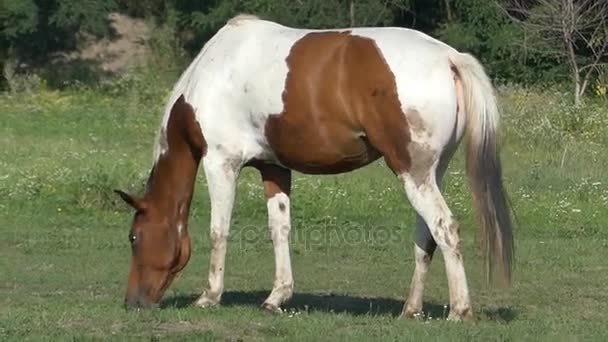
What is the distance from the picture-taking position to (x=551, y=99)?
28406 mm

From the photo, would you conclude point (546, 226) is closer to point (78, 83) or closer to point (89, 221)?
point (89, 221)

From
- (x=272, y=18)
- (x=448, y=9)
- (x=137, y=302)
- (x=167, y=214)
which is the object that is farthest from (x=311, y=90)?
(x=448, y=9)

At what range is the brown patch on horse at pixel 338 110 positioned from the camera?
27.9ft

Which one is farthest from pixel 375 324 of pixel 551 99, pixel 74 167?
pixel 551 99

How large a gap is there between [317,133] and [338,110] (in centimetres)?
23

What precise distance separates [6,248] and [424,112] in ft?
22.2

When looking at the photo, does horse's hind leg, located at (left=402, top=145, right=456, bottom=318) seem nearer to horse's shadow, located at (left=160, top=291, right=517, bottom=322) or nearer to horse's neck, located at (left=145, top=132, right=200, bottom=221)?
horse's shadow, located at (left=160, top=291, right=517, bottom=322)

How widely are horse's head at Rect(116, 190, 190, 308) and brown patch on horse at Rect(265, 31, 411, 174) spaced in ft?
3.26

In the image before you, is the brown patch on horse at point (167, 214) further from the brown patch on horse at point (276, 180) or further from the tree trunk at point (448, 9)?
the tree trunk at point (448, 9)

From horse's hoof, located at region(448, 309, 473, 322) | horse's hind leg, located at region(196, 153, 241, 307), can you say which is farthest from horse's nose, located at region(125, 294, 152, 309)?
horse's hoof, located at region(448, 309, 473, 322)

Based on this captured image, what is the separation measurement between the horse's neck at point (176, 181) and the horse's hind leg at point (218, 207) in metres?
0.20

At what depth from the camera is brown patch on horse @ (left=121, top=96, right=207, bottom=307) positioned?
30.5 ft

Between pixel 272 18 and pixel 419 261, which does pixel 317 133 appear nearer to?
pixel 419 261

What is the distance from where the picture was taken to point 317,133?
28.9 ft
